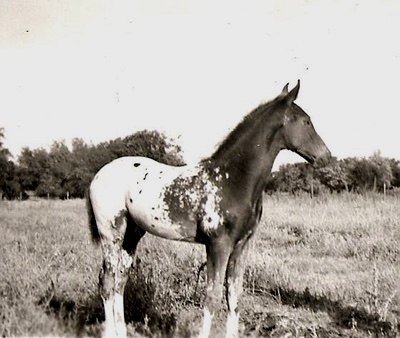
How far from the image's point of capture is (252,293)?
21.4ft

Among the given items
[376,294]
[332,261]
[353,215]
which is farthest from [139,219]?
[353,215]

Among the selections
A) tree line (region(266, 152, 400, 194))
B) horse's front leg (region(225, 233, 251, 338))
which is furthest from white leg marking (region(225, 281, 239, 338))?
tree line (region(266, 152, 400, 194))

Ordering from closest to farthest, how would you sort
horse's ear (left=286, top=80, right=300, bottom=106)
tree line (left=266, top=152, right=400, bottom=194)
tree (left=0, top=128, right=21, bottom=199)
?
horse's ear (left=286, top=80, right=300, bottom=106)
tree (left=0, top=128, right=21, bottom=199)
tree line (left=266, top=152, right=400, bottom=194)

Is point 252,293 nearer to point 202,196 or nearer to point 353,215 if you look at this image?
point 202,196

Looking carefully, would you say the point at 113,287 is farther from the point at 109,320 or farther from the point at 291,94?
the point at 291,94

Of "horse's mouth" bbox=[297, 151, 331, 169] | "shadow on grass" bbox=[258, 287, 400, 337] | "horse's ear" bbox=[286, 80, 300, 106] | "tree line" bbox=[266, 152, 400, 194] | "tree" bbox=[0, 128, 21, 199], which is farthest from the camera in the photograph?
"tree line" bbox=[266, 152, 400, 194]

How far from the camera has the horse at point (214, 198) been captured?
435 centimetres

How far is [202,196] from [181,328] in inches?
63.7

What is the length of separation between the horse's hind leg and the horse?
0.03ft

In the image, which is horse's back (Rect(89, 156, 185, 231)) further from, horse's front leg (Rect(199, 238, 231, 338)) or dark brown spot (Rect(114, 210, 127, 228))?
horse's front leg (Rect(199, 238, 231, 338))

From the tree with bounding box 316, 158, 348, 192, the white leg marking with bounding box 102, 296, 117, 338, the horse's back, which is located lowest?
the white leg marking with bounding box 102, 296, 117, 338

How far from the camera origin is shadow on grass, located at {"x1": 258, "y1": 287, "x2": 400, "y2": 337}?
521 centimetres

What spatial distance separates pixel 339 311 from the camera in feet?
19.1

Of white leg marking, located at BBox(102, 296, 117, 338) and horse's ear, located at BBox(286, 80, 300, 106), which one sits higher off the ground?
horse's ear, located at BBox(286, 80, 300, 106)
